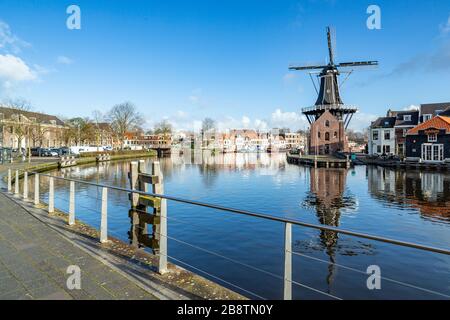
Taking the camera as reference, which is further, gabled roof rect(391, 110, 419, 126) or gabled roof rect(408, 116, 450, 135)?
gabled roof rect(391, 110, 419, 126)

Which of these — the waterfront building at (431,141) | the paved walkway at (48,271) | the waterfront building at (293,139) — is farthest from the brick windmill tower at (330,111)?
the waterfront building at (293,139)

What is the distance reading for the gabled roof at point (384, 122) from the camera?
61.4 meters

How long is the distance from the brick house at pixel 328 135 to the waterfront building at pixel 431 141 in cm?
1490

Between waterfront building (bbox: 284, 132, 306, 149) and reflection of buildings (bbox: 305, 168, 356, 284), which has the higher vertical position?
waterfront building (bbox: 284, 132, 306, 149)

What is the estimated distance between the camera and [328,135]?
63.3 m

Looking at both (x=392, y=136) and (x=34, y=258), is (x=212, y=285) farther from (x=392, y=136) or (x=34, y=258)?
(x=392, y=136)

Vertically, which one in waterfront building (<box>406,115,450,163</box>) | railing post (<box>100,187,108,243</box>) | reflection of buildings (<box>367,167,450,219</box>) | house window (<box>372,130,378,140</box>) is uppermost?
house window (<box>372,130,378,140</box>)

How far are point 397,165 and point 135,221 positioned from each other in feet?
144

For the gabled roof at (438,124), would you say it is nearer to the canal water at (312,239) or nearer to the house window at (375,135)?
the house window at (375,135)

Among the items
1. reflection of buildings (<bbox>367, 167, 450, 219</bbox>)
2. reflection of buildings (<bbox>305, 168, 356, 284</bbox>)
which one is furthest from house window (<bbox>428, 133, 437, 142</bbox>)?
reflection of buildings (<bbox>305, 168, 356, 284</bbox>)

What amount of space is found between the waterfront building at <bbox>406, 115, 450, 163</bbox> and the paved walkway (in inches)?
2030

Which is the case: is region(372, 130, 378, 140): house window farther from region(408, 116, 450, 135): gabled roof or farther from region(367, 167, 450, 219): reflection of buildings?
region(367, 167, 450, 219): reflection of buildings

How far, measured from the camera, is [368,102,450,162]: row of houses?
44531 mm
